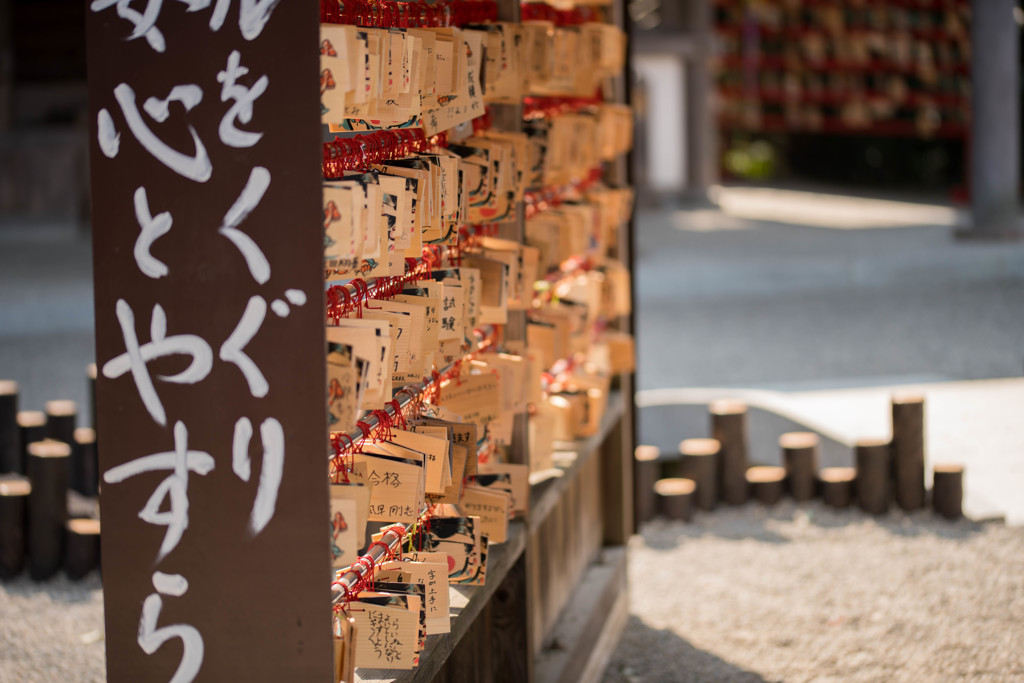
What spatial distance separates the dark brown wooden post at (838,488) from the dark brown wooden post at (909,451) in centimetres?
16

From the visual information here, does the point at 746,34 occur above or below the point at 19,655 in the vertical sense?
above

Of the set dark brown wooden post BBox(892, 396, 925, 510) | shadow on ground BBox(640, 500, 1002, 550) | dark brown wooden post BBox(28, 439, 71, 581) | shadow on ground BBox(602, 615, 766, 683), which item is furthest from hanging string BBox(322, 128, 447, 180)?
dark brown wooden post BBox(892, 396, 925, 510)

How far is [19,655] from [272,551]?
6.72ft

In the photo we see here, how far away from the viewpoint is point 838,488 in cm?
432

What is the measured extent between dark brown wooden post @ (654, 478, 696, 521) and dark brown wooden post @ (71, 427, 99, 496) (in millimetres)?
2003

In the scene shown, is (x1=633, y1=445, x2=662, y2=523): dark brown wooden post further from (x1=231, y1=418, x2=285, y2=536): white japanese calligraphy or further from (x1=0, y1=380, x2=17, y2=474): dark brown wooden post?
(x1=231, y1=418, x2=285, y2=536): white japanese calligraphy

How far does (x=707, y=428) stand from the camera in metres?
4.94

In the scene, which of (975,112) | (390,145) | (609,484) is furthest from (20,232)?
(390,145)

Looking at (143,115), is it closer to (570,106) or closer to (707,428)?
(570,106)

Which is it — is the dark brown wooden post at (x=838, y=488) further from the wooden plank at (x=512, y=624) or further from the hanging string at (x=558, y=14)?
Answer: the wooden plank at (x=512, y=624)

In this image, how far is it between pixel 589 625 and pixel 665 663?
29 cm

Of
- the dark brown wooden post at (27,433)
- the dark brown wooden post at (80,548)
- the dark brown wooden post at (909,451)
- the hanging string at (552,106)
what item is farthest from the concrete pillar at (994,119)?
the dark brown wooden post at (80,548)

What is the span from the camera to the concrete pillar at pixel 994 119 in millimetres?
9883

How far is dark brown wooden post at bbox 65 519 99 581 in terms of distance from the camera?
3.75m
